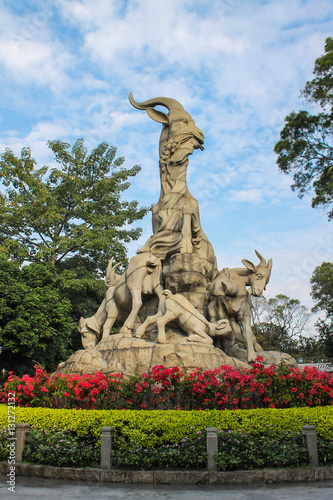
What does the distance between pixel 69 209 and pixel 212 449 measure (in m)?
17.5

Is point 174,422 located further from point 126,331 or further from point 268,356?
point 268,356

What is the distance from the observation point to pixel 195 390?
719 cm

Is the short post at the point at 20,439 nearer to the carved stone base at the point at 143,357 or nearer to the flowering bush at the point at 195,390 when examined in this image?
the flowering bush at the point at 195,390

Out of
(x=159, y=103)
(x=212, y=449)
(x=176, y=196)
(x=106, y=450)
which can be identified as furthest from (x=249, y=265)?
(x=106, y=450)

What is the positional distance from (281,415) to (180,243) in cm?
530

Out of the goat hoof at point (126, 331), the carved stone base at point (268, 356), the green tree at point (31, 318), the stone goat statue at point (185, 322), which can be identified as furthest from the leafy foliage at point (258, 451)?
the green tree at point (31, 318)

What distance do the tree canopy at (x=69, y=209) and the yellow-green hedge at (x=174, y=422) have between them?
13.6 meters

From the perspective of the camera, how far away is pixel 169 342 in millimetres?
9039

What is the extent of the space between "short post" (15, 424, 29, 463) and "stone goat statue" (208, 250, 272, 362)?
5.01 m

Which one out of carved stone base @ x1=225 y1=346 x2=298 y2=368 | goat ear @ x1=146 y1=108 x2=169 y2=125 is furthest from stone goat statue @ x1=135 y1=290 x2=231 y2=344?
goat ear @ x1=146 y1=108 x2=169 y2=125

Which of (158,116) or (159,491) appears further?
(158,116)

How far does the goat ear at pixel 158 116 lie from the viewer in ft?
41.5

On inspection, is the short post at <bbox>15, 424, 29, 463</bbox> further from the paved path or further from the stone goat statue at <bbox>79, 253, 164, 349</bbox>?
the stone goat statue at <bbox>79, 253, 164, 349</bbox>

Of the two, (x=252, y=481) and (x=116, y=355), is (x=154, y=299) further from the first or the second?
(x=252, y=481)
